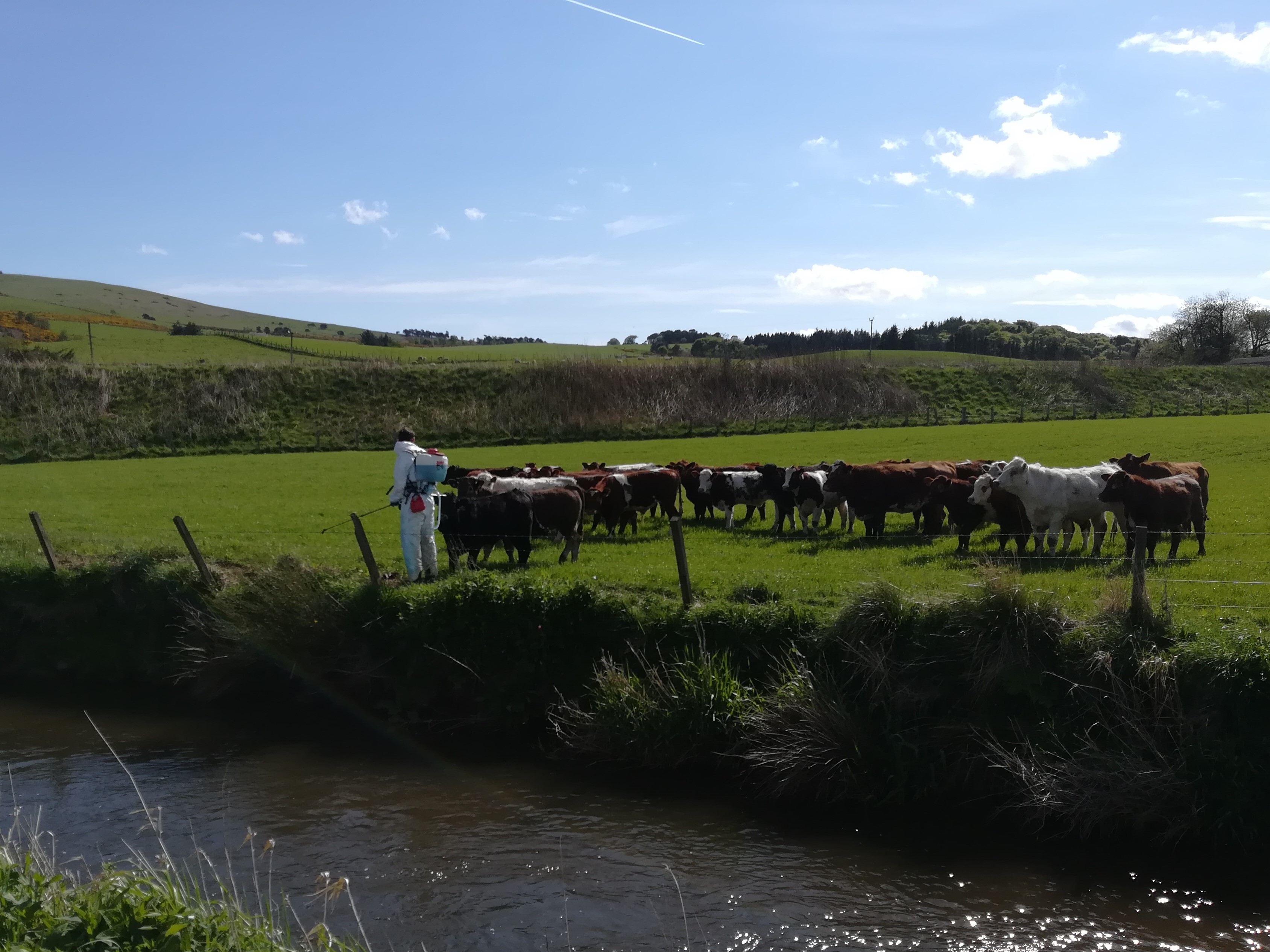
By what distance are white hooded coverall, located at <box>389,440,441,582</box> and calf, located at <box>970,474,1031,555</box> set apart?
963 centimetres

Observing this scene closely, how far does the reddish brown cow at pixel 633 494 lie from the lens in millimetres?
21469

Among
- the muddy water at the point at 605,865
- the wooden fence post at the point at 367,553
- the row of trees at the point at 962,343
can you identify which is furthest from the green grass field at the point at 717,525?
the row of trees at the point at 962,343

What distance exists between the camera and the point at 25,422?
54.0 m

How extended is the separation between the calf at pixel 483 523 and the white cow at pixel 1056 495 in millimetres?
8468

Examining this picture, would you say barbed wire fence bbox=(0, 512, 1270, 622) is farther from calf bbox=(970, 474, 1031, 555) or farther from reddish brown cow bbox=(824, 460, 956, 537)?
calf bbox=(970, 474, 1031, 555)

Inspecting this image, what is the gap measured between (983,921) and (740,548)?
10474 millimetres

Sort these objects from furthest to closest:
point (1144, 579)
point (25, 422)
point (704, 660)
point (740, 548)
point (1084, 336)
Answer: point (1084, 336), point (25, 422), point (740, 548), point (704, 660), point (1144, 579)

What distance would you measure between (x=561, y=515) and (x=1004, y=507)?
802 centimetres

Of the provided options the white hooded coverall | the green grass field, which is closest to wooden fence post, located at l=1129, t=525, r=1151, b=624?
the green grass field

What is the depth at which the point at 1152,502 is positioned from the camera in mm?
15789

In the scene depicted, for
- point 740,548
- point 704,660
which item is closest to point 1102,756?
point 704,660

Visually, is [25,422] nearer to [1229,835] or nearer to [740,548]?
[740,548]

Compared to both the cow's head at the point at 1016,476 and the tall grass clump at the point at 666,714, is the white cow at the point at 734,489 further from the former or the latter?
the tall grass clump at the point at 666,714

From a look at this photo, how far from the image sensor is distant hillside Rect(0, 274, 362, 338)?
130125mm
